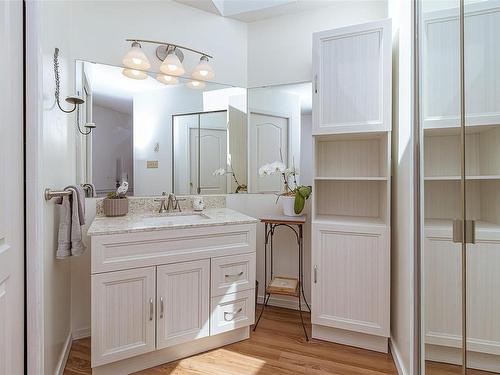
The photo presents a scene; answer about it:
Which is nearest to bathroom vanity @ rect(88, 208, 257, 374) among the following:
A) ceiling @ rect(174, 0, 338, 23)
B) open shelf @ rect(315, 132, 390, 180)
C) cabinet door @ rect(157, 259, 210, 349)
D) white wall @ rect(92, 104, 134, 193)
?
cabinet door @ rect(157, 259, 210, 349)

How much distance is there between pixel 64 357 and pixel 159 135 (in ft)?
5.47

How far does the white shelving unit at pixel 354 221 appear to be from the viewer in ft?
6.47

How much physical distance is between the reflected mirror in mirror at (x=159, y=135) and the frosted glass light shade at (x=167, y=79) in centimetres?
2

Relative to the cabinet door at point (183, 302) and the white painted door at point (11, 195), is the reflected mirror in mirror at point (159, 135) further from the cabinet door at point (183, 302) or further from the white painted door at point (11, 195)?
the white painted door at point (11, 195)

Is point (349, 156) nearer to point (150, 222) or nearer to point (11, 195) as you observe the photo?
point (150, 222)

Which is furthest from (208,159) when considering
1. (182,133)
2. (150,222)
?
(150,222)

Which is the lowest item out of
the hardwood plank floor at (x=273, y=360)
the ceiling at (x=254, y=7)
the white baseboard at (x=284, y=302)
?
the hardwood plank floor at (x=273, y=360)

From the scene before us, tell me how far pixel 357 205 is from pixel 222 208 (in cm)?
117

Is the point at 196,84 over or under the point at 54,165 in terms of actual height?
over

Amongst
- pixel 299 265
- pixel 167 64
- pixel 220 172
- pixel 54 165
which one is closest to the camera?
pixel 54 165

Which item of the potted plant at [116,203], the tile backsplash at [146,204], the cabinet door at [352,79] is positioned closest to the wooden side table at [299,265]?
the tile backsplash at [146,204]

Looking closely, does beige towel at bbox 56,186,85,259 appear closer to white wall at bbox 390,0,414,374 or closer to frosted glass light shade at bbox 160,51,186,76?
frosted glass light shade at bbox 160,51,186,76

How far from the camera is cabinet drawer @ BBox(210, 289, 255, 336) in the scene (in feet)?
6.42

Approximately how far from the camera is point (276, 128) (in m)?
2.68
